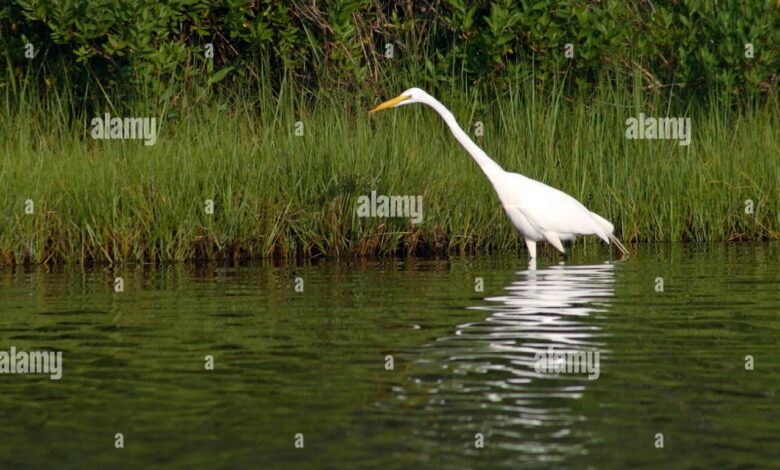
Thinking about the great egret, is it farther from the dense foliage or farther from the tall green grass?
the dense foliage

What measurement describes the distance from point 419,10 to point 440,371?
1165 centimetres

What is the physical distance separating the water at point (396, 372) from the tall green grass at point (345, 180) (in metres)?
1.38

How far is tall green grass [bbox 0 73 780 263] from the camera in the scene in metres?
12.3

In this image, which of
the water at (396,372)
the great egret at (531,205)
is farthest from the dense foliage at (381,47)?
the water at (396,372)

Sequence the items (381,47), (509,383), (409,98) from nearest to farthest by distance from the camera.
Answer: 1. (509,383)
2. (409,98)
3. (381,47)

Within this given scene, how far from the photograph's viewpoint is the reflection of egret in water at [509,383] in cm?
537

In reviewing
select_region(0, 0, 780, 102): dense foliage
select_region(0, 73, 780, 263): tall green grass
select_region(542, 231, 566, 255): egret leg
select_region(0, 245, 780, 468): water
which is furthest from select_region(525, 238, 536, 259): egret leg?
select_region(0, 0, 780, 102): dense foliage

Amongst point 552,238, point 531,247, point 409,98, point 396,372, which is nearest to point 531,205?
point 552,238

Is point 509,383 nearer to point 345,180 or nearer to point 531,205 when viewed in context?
point 531,205

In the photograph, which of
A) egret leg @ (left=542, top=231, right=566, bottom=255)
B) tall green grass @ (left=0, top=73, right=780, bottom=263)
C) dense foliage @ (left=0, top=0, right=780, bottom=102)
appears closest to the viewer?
egret leg @ (left=542, top=231, right=566, bottom=255)

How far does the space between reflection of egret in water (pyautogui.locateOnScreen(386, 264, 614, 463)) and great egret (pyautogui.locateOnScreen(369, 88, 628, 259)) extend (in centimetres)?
254

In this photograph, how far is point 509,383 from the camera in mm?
6426

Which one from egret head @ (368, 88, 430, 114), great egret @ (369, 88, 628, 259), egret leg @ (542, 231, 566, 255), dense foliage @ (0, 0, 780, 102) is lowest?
egret leg @ (542, 231, 566, 255)

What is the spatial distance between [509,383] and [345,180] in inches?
267
